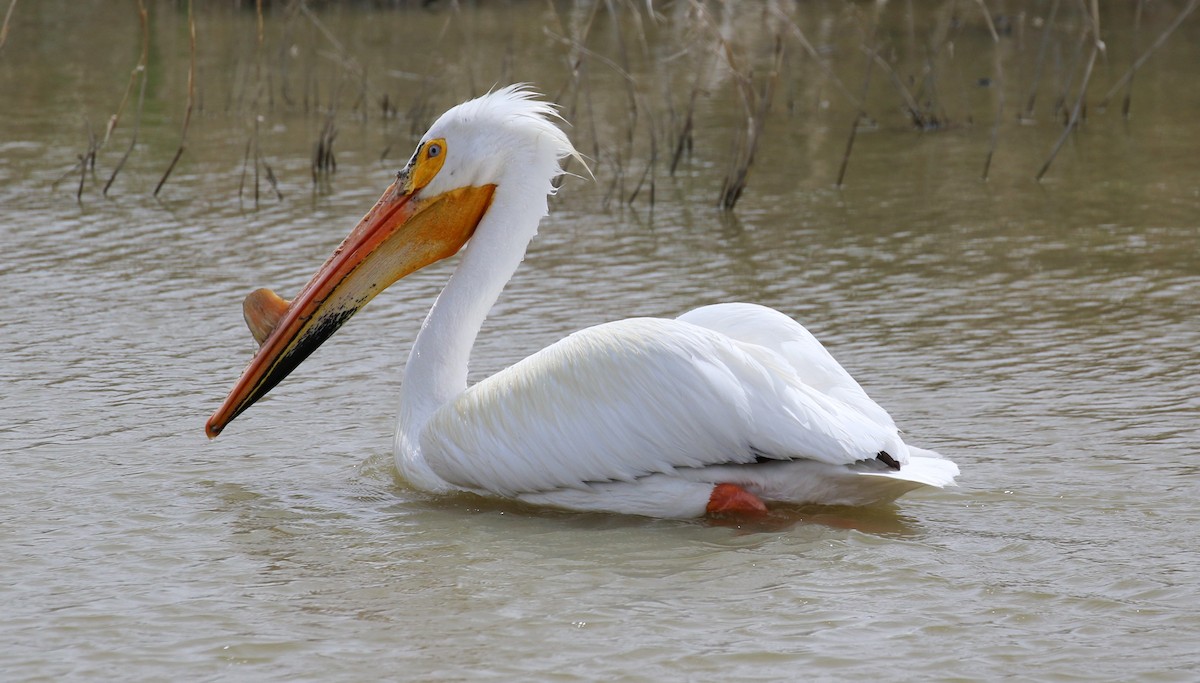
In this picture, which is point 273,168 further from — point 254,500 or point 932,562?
point 932,562

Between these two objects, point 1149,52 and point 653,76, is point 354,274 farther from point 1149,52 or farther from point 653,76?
point 653,76

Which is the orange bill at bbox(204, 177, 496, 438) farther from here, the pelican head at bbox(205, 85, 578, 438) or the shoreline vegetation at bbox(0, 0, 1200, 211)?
the shoreline vegetation at bbox(0, 0, 1200, 211)

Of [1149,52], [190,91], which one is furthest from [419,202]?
[1149,52]

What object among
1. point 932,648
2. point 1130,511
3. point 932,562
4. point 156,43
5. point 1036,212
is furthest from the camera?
point 156,43

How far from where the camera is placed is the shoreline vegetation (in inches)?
335

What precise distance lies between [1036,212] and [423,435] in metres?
4.64

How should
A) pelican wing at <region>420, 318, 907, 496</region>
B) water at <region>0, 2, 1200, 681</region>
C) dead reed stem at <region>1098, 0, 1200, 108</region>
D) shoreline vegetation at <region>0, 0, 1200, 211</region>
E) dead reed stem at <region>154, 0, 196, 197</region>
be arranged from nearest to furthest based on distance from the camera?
water at <region>0, 2, 1200, 681</region>
pelican wing at <region>420, 318, 907, 496</region>
dead reed stem at <region>154, 0, 196, 197</region>
dead reed stem at <region>1098, 0, 1200, 108</region>
shoreline vegetation at <region>0, 0, 1200, 211</region>

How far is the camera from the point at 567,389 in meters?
3.93

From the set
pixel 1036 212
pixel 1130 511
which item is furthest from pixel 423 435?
pixel 1036 212

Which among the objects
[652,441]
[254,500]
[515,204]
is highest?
[515,204]

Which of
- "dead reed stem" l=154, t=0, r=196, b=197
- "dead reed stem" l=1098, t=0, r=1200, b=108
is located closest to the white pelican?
"dead reed stem" l=154, t=0, r=196, b=197

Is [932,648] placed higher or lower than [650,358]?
lower

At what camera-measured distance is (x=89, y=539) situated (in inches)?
A: 151

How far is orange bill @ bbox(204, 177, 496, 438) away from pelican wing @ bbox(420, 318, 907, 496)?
0.64 m
